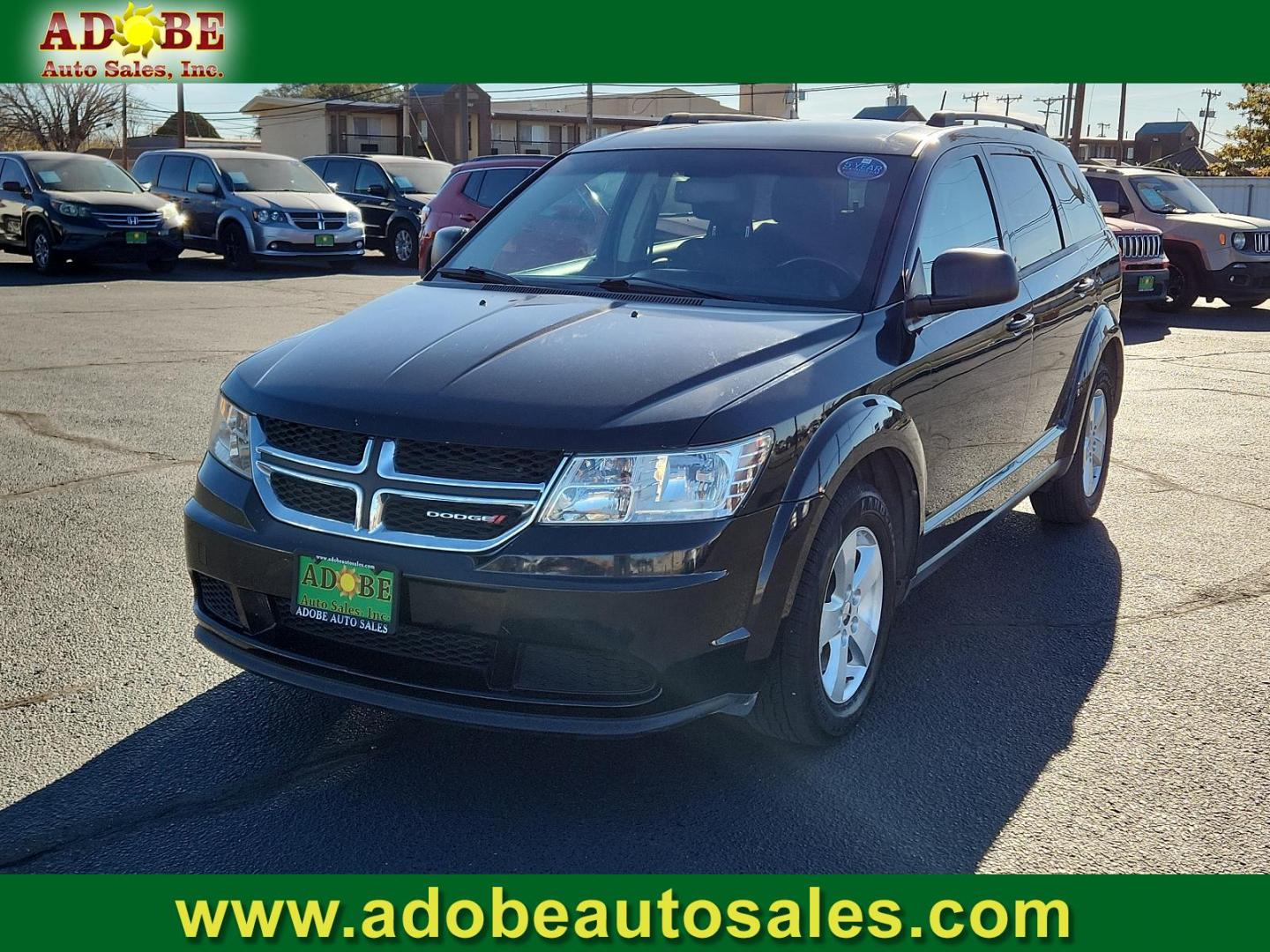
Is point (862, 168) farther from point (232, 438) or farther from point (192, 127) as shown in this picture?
point (192, 127)

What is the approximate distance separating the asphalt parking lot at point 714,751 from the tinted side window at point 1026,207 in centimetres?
135

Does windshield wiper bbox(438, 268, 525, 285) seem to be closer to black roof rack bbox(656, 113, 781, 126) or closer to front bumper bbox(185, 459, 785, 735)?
black roof rack bbox(656, 113, 781, 126)

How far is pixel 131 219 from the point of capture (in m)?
19.4

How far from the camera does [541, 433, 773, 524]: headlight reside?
323 centimetres

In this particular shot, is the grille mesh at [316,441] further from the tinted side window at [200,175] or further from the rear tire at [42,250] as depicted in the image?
the tinted side window at [200,175]

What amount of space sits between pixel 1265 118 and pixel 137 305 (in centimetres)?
4399

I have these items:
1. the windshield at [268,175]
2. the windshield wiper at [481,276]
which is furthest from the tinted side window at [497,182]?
the windshield wiper at [481,276]

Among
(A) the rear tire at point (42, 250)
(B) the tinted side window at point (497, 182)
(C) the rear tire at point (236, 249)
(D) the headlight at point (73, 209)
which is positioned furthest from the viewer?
(C) the rear tire at point (236, 249)

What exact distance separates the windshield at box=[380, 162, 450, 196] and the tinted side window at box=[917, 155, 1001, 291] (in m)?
18.5

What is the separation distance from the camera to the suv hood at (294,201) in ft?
66.6

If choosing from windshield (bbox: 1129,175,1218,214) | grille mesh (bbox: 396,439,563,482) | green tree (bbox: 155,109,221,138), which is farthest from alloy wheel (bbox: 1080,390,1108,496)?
green tree (bbox: 155,109,221,138)

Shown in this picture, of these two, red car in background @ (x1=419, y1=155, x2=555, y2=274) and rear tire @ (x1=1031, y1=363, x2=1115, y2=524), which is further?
red car in background @ (x1=419, y1=155, x2=555, y2=274)

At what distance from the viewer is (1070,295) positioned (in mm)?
5762

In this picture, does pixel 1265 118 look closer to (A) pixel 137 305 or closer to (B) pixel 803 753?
(A) pixel 137 305
